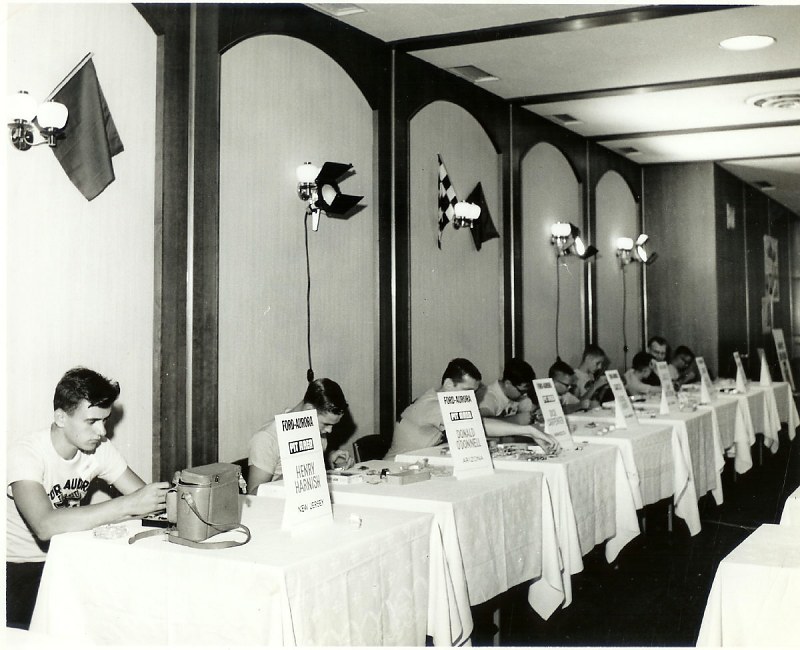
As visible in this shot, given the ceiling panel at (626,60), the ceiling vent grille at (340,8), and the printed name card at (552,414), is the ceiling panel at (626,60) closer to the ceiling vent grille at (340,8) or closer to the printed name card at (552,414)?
the ceiling vent grille at (340,8)

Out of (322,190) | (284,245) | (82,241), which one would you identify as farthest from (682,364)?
(82,241)

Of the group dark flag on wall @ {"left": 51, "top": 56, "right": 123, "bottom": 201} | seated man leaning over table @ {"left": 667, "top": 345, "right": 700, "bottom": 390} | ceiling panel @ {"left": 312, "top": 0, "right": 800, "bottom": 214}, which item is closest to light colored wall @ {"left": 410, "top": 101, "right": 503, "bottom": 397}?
ceiling panel @ {"left": 312, "top": 0, "right": 800, "bottom": 214}

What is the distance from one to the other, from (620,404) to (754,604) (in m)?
2.57

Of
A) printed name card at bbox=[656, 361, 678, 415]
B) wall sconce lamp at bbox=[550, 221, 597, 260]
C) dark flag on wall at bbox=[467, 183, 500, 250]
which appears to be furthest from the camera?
wall sconce lamp at bbox=[550, 221, 597, 260]

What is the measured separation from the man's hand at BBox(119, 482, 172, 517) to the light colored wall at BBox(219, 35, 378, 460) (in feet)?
3.82

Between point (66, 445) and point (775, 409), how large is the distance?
5993 millimetres

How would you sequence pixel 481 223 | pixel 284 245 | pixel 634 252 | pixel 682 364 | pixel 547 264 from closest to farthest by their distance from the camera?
pixel 284 245, pixel 481 223, pixel 547 264, pixel 682 364, pixel 634 252

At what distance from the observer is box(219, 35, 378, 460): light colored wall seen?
139 inches

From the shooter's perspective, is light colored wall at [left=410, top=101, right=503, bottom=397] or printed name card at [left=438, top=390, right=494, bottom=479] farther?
light colored wall at [left=410, top=101, right=503, bottom=397]

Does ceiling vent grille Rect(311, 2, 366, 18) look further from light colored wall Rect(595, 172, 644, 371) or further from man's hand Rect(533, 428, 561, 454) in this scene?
light colored wall Rect(595, 172, 644, 371)

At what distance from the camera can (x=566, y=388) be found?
5.48 meters

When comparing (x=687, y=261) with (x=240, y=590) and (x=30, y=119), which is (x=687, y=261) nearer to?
(x=30, y=119)

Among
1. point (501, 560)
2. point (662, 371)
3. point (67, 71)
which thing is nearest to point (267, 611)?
point (501, 560)

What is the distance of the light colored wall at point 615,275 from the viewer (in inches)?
304
